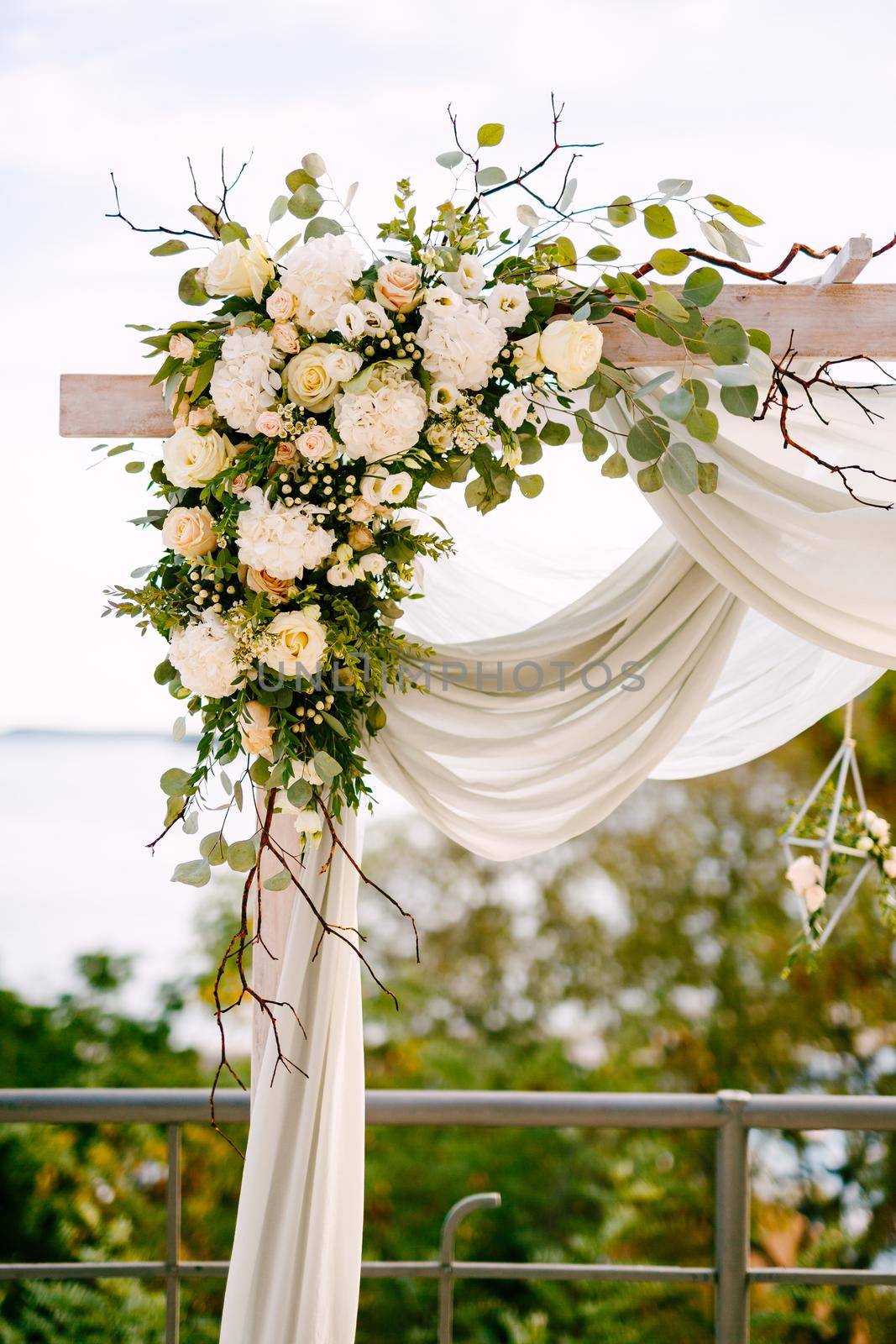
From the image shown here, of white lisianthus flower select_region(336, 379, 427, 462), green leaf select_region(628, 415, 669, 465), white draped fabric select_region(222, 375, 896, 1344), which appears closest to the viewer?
white lisianthus flower select_region(336, 379, 427, 462)

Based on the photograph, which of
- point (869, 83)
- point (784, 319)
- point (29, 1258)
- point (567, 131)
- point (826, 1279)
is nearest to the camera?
point (784, 319)

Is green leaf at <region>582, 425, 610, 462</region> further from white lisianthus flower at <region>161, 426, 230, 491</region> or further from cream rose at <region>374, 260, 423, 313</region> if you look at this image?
white lisianthus flower at <region>161, 426, 230, 491</region>

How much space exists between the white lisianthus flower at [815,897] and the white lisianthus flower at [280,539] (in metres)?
1.41

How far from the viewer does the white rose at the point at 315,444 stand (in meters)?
1.38

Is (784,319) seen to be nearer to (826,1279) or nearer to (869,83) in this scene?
(826,1279)

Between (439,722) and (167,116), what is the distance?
220 centimetres

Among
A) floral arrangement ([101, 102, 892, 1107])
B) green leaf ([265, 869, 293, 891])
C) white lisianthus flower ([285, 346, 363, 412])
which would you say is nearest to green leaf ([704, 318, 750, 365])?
floral arrangement ([101, 102, 892, 1107])

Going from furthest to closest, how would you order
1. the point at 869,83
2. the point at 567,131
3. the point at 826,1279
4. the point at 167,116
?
1. the point at 869,83
2. the point at 167,116
3. the point at 567,131
4. the point at 826,1279

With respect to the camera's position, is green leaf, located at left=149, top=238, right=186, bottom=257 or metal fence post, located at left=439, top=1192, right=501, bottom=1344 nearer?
green leaf, located at left=149, top=238, right=186, bottom=257

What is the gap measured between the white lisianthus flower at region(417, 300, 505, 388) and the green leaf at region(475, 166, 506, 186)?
0.16 meters

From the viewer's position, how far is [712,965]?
5.17m

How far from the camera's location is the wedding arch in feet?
4.63

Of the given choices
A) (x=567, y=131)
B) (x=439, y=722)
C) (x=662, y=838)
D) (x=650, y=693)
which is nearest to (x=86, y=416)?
(x=439, y=722)

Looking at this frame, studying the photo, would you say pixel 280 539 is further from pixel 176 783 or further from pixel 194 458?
pixel 176 783
